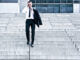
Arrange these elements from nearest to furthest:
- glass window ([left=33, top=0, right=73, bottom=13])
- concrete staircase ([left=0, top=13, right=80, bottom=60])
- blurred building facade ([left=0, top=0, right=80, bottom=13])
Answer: concrete staircase ([left=0, top=13, right=80, bottom=60]), blurred building facade ([left=0, top=0, right=80, bottom=13]), glass window ([left=33, top=0, right=73, bottom=13])

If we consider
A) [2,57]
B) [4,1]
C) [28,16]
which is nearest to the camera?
[2,57]

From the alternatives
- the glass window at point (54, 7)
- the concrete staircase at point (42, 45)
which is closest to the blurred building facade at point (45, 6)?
the glass window at point (54, 7)

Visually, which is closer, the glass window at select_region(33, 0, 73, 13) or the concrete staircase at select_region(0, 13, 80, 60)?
the concrete staircase at select_region(0, 13, 80, 60)

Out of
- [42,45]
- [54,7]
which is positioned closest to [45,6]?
[54,7]

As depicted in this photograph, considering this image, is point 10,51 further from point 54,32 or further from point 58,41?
point 54,32

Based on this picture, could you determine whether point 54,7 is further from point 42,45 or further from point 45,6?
point 42,45

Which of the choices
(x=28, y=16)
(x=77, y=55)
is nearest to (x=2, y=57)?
(x=28, y=16)

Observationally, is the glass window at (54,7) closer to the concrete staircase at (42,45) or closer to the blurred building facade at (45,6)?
the blurred building facade at (45,6)

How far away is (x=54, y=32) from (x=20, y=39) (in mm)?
2147

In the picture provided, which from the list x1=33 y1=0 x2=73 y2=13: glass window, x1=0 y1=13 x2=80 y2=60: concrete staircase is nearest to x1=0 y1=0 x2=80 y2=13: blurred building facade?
x1=33 y1=0 x2=73 y2=13: glass window

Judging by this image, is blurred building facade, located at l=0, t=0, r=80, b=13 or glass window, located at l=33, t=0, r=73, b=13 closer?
blurred building facade, located at l=0, t=0, r=80, b=13

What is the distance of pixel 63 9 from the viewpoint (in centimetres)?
2828

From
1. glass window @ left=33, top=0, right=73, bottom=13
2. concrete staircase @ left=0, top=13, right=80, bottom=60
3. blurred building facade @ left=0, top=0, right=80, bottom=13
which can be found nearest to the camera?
concrete staircase @ left=0, top=13, right=80, bottom=60

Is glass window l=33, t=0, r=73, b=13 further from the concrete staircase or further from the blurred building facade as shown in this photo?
the concrete staircase
